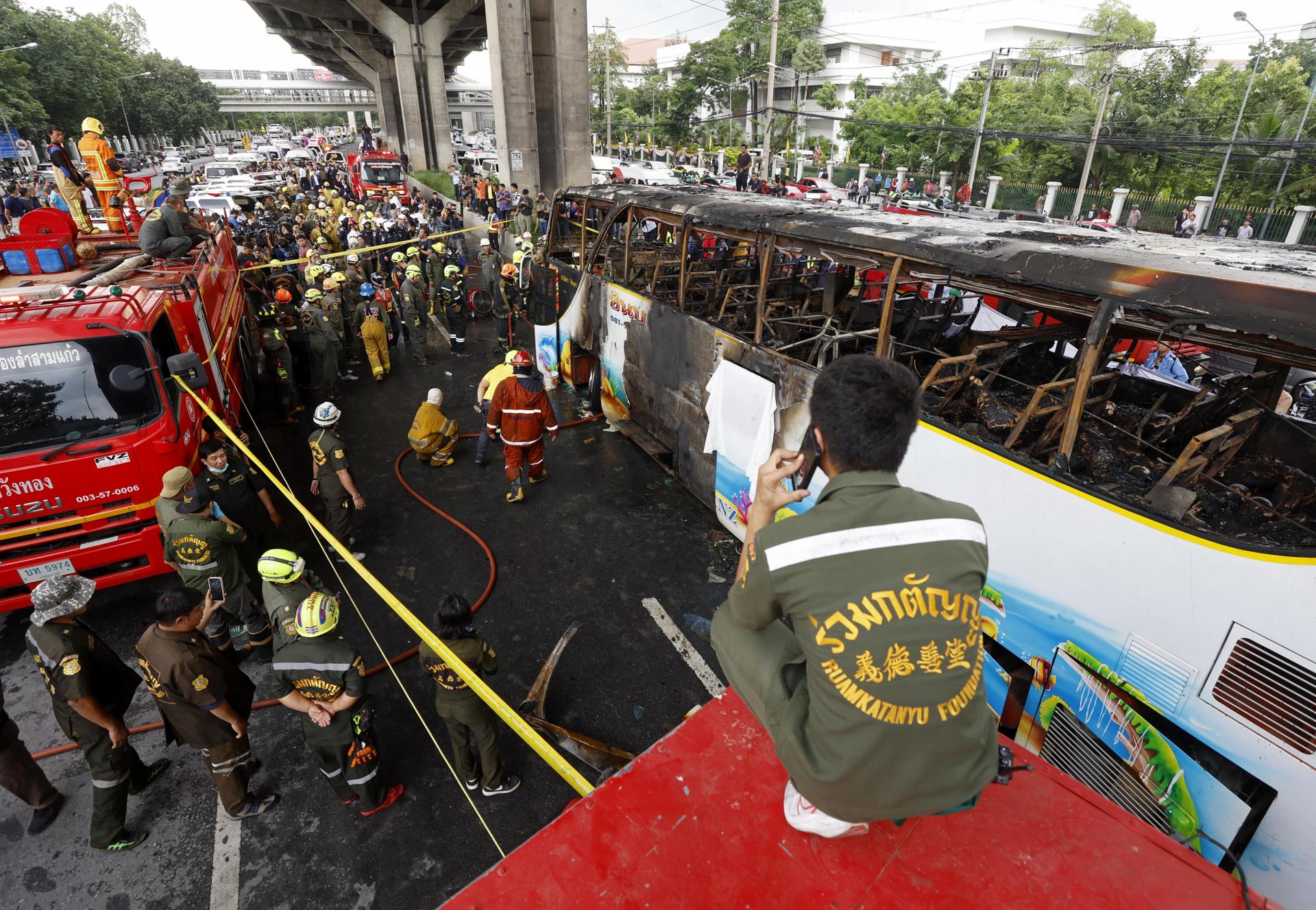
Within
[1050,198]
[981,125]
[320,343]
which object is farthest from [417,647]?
[981,125]

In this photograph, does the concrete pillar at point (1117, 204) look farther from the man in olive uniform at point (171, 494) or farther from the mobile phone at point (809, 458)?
the man in olive uniform at point (171, 494)

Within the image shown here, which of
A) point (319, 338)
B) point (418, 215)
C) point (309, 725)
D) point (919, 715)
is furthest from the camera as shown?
Answer: point (418, 215)

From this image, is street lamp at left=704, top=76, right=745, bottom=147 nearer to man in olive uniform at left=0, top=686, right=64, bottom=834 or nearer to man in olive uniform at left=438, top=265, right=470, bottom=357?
man in olive uniform at left=438, top=265, right=470, bottom=357

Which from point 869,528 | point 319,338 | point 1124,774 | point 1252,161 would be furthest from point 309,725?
point 1252,161

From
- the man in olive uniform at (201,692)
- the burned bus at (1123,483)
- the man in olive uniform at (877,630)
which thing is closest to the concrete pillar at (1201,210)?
the burned bus at (1123,483)

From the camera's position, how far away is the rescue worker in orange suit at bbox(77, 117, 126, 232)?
9.30 m

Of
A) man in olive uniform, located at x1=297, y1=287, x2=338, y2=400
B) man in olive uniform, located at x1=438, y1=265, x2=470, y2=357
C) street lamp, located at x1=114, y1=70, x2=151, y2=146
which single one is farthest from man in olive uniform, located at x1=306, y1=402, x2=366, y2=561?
street lamp, located at x1=114, y1=70, x2=151, y2=146

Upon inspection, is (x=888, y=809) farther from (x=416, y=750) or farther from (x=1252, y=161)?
(x=1252, y=161)

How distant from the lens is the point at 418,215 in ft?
73.2

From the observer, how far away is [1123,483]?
3879 mm

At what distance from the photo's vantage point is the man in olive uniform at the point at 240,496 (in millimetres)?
5121

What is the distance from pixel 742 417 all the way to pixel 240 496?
4.39m

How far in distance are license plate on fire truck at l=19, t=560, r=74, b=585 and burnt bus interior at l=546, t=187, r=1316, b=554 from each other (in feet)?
19.0

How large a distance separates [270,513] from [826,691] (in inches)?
228
